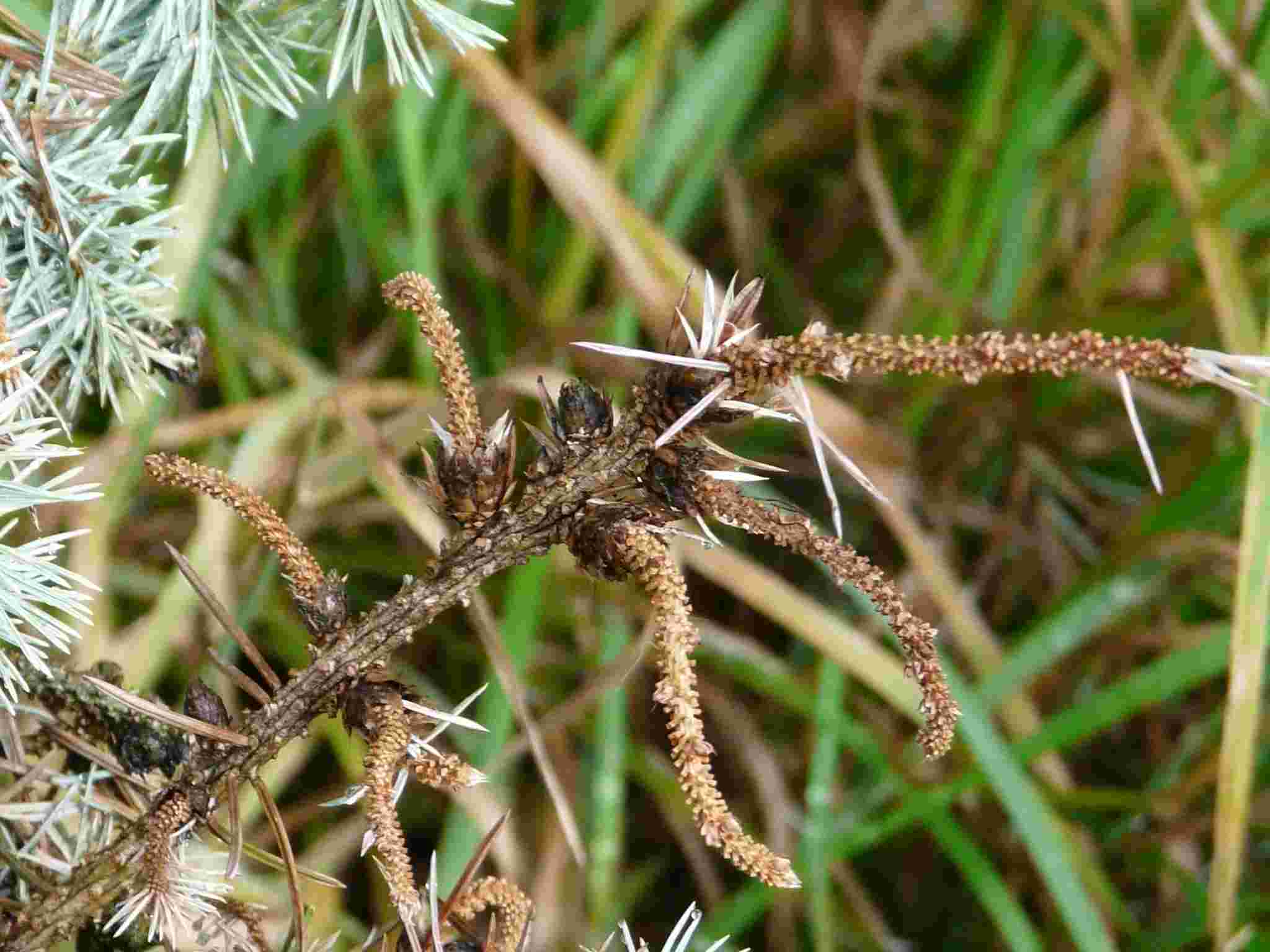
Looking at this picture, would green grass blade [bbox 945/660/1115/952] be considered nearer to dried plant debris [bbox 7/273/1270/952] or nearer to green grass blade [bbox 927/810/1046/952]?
green grass blade [bbox 927/810/1046/952]

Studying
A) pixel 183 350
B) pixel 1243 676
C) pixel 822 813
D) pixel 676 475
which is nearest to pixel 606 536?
pixel 676 475

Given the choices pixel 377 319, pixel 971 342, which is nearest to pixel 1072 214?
pixel 377 319

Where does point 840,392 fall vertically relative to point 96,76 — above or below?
below

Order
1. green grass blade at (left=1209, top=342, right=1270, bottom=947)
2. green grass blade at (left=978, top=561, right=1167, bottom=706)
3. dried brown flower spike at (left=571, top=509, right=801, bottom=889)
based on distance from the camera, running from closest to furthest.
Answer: dried brown flower spike at (left=571, top=509, right=801, bottom=889) → green grass blade at (left=1209, top=342, right=1270, bottom=947) → green grass blade at (left=978, top=561, right=1167, bottom=706)

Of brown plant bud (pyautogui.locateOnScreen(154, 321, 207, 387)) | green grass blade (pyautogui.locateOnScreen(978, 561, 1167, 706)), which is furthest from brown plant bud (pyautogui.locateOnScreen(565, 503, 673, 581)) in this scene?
green grass blade (pyautogui.locateOnScreen(978, 561, 1167, 706))

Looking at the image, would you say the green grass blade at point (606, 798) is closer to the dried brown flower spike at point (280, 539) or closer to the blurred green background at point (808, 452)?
the blurred green background at point (808, 452)

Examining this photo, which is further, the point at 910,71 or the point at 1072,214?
the point at 910,71

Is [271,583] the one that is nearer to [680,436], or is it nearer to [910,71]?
[680,436]
